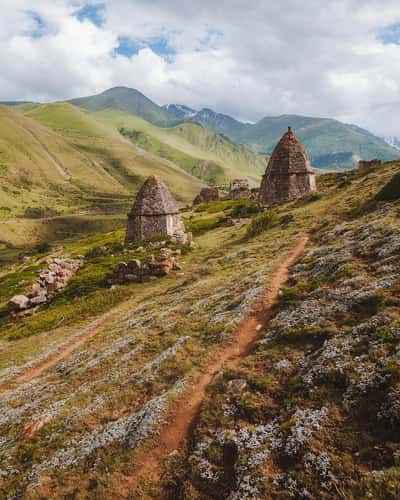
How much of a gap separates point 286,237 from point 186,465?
2575 cm

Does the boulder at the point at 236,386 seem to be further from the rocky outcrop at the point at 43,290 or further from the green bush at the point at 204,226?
the green bush at the point at 204,226

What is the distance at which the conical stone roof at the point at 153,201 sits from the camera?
52.8 meters

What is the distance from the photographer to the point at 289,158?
53719 millimetres

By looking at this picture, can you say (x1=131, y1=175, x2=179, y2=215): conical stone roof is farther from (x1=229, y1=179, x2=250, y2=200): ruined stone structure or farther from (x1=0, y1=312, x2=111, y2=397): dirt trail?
(x1=229, y1=179, x2=250, y2=200): ruined stone structure

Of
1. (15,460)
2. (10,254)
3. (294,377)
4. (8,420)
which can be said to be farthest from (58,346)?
(10,254)

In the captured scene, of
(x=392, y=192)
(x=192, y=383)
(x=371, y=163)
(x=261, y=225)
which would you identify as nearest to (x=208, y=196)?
(x=371, y=163)

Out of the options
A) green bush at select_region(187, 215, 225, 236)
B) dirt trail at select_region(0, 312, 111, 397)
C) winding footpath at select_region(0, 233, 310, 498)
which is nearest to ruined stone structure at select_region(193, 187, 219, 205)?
green bush at select_region(187, 215, 225, 236)

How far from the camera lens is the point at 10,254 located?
158 m

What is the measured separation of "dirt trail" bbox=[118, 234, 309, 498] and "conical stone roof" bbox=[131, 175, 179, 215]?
35828mm

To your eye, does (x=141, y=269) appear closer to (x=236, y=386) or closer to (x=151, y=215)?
(x=151, y=215)

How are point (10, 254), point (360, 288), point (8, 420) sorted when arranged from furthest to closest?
1. point (10, 254)
2. point (8, 420)
3. point (360, 288)

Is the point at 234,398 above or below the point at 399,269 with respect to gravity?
below

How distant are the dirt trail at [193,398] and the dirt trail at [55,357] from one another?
13655 millimetres

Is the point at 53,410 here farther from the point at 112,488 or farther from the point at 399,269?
the point at 399,269
